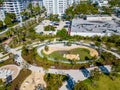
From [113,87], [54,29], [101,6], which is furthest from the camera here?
[101,6]

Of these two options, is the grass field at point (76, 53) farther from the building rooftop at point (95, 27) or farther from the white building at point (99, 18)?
the white building at point (99, 18)

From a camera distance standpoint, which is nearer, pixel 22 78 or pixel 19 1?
pixel 22 78

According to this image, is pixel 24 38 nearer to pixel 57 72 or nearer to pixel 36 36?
pixel 36 36

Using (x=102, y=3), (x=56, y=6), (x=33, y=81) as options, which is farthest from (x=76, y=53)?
(x=102, y=3)

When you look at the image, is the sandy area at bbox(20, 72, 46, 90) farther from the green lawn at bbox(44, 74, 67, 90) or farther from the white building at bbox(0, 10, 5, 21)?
the white building at bbox(0, 10, 5, 21)

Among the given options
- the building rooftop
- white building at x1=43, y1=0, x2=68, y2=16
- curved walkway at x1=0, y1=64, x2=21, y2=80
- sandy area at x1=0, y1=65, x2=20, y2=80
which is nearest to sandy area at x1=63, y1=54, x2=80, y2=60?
curved walkway at x1=0, y1=64, x2=21, y2=80

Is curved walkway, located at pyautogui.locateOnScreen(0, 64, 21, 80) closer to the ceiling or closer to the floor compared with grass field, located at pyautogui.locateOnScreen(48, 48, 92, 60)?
closer to the floor

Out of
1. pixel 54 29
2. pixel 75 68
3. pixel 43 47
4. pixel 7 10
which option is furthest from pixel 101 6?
pixel 75 68
